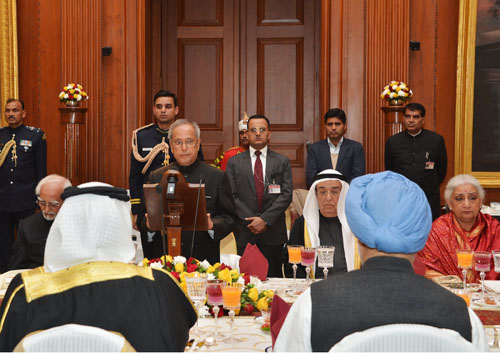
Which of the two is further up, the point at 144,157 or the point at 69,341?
the point at 144,157

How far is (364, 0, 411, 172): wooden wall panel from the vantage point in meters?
6.32

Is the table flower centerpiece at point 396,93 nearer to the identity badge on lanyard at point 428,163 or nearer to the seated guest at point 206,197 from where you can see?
the identity badge on lanyard at point 428,163

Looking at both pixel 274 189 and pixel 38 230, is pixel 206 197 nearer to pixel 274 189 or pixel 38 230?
pixel 38 230

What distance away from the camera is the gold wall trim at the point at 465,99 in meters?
6.15

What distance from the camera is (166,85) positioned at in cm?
716

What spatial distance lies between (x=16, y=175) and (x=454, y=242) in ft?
13.4

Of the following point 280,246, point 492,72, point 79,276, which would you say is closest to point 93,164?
point 280,246

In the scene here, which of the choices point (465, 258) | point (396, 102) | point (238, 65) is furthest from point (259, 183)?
point (238, 65)

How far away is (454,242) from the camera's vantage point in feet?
11.5

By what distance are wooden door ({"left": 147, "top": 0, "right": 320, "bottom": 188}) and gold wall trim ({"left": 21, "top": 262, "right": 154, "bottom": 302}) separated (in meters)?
5.53

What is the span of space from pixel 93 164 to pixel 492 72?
4253 millimetres

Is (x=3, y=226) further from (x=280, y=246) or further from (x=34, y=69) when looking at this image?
(x=280, y=246)

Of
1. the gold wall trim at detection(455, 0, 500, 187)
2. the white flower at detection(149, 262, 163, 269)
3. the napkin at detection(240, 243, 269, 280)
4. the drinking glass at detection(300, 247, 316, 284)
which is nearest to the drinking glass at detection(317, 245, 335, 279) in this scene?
the drinking glass at detection(300, 247, 316, 284)

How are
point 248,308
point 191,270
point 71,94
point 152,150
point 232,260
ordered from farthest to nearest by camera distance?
point 71,94 < point 152,150 < point 232,260 < point 191,270 < point 248,308
